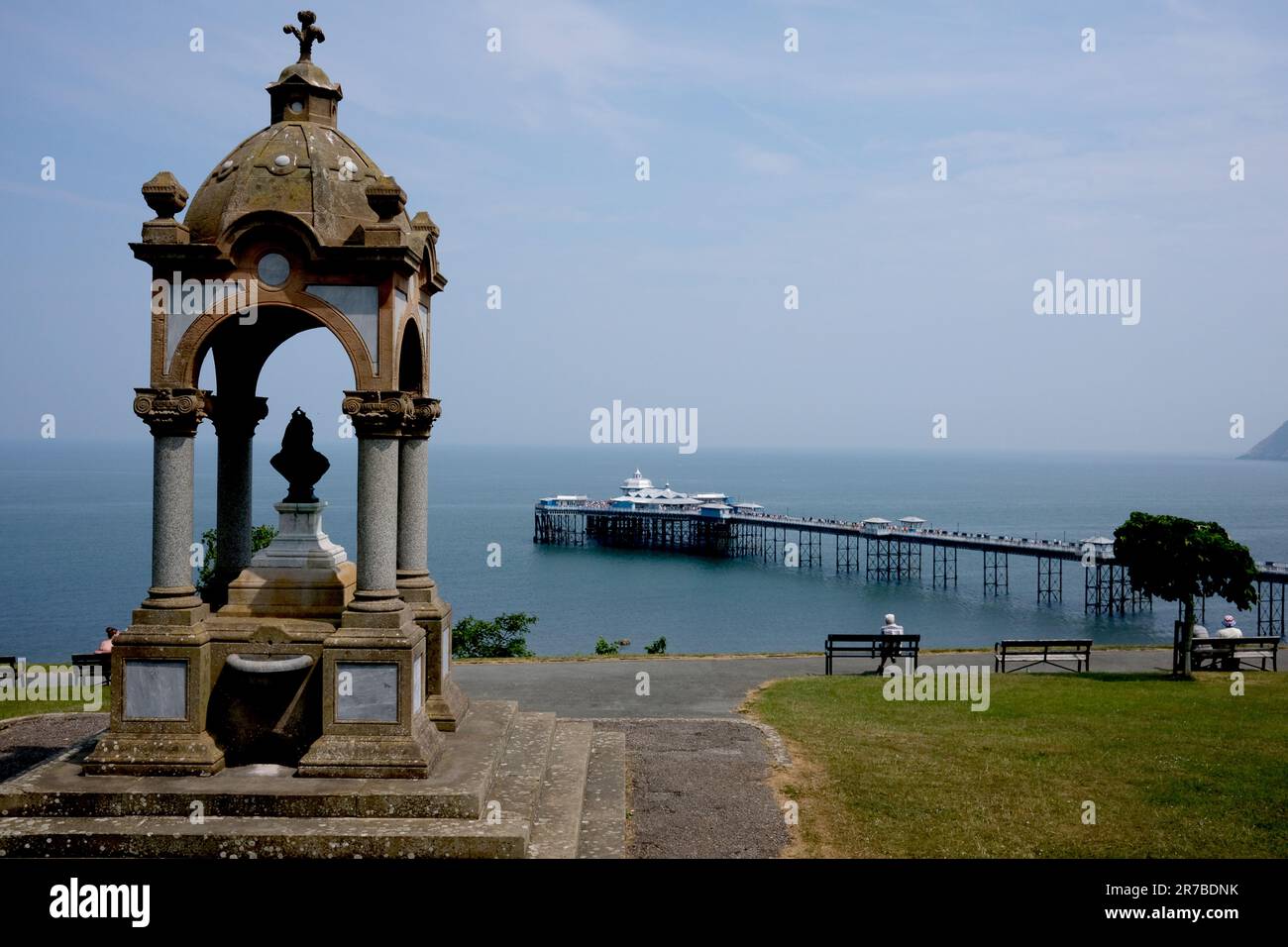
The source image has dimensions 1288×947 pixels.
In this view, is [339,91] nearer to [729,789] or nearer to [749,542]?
[729,789]

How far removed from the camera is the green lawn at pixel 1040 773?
8453 mm

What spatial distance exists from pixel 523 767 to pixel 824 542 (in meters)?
98.3

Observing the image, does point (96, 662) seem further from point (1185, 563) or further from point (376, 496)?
point (1185, 563)

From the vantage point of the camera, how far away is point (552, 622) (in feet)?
181

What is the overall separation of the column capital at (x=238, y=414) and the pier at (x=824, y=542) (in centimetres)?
5863

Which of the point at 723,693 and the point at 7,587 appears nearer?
the point at 723,693

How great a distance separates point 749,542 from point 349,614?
8645cm

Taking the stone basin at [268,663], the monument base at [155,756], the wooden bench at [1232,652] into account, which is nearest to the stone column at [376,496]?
the stone basin at [268,663]

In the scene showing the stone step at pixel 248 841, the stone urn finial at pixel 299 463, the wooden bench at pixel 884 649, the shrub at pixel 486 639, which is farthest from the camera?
the shrub at pixel 486 639

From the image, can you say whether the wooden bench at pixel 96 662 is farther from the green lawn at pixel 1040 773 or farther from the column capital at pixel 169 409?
the green lawn at pixel 1040 773

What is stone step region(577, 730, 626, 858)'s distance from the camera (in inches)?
332

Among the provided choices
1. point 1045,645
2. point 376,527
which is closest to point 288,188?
point 376,527
